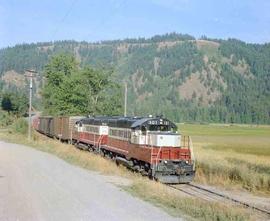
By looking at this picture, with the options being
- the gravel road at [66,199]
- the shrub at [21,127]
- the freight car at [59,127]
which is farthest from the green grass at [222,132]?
the gravel road at [66,199]

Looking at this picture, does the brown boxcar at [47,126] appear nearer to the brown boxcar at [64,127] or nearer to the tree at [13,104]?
the brown boxcar at [64,127]

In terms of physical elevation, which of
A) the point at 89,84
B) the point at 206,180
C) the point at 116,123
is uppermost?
the point at 89,84

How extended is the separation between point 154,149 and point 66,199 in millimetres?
9285

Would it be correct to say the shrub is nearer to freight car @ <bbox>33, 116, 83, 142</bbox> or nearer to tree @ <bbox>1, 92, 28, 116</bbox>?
freight car @ <bbox>33, 116, 83, 142</bbox>

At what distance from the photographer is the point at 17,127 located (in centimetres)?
7500

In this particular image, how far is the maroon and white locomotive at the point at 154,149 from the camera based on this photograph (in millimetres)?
23859

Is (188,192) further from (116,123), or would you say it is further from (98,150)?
(98,150)

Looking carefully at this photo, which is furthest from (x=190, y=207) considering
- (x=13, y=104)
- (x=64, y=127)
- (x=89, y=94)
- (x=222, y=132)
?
(x=222, y=132)

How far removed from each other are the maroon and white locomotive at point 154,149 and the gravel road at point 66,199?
3030 mm

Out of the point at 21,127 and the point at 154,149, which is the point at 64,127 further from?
the point at 154,149

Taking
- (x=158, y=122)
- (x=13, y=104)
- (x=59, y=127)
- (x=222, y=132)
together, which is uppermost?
(x=13, y=104)

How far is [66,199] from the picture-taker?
15.3 metres

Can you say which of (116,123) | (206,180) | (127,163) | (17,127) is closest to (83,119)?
(116,123)

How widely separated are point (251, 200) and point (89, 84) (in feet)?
178
